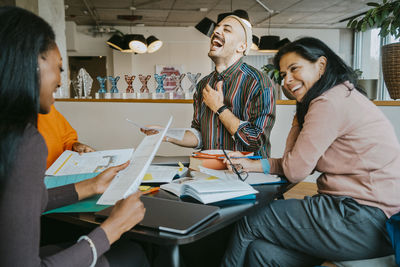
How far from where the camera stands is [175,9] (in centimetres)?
756

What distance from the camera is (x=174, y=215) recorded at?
0.89m

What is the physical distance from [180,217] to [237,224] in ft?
1.50

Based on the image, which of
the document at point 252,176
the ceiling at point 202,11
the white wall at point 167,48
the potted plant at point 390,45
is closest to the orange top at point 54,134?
the document at point 252,176

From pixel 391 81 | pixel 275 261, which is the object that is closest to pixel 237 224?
pixel 275 261

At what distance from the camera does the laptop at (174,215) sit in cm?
82

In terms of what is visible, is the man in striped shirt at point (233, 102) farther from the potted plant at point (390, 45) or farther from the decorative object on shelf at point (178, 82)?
the potted plant at point (390, 45)

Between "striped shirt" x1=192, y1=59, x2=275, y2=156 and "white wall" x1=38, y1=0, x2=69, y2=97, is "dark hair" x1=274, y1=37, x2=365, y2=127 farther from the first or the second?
"white wall" x1=38, y1=0, x2=69, y2=97

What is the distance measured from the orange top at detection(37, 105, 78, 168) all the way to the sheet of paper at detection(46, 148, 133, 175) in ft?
1.06

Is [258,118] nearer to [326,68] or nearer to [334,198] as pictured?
[326,68]

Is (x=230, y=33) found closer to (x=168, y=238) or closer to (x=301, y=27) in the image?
(x=168, y=238)

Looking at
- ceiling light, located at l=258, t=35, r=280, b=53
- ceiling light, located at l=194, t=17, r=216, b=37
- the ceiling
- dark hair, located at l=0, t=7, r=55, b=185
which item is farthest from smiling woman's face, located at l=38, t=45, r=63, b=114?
ceiling light, located at l=258, t=35, r=280, b=53

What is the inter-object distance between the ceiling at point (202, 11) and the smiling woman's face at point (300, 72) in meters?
5.82

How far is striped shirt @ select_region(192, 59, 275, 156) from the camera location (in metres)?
1.75

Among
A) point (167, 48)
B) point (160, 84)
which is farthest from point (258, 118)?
point (167, 48)
